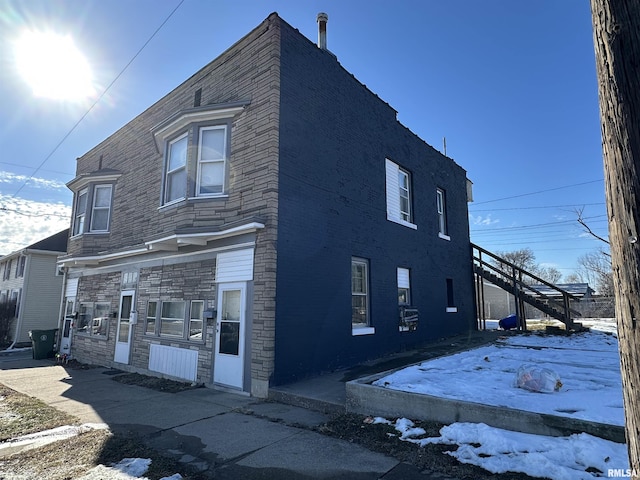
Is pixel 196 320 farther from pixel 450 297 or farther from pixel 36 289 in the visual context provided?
pixel 36 289

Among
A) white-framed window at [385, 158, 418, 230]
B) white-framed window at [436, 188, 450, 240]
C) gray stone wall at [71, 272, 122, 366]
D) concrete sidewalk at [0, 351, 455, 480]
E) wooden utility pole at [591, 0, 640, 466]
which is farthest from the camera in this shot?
white-framed window at [436, 188, 450, 240]

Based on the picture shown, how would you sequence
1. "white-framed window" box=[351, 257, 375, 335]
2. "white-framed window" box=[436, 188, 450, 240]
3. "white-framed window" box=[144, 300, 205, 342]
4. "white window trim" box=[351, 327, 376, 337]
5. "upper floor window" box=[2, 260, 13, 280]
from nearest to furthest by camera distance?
"white-framed window" box=[144, 300, 205, 342]
"white window trim" box=[351, 327, 376, 337]
"white-framed window" box=[351, 257, 375, 335]
"white-framed window" box=[436, 188, 450, 240]
"upper floor window" box=[2, 260, 13, 280]

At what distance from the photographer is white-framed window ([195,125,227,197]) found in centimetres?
937

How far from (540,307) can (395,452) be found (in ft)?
43.2

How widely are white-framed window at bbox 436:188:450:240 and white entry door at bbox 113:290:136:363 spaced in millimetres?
11267

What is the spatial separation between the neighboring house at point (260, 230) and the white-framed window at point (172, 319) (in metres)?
0.05

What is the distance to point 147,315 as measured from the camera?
430 inches

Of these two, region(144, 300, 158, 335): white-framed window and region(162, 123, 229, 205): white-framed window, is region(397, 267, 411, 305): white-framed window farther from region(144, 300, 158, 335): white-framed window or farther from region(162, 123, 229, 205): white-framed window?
region(144, 300, 158, 335): white-framed window

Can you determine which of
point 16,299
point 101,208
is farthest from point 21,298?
point 101,208

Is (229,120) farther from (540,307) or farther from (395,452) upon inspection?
(540,307)

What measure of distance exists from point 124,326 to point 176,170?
5.23 metres

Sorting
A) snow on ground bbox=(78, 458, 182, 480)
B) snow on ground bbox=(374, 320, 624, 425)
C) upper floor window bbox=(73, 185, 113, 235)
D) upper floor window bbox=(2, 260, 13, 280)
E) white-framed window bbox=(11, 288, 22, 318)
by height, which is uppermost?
upper floor window bbox=(73, 185, 113, 235)

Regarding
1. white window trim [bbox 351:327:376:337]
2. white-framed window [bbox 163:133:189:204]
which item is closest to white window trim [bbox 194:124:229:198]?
white-framed window [bbox 163:133:189:204]

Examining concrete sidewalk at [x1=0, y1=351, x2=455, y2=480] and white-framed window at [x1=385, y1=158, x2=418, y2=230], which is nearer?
concrete sidewalk at [x1=0, y1=351, x2=455, y2=480]
